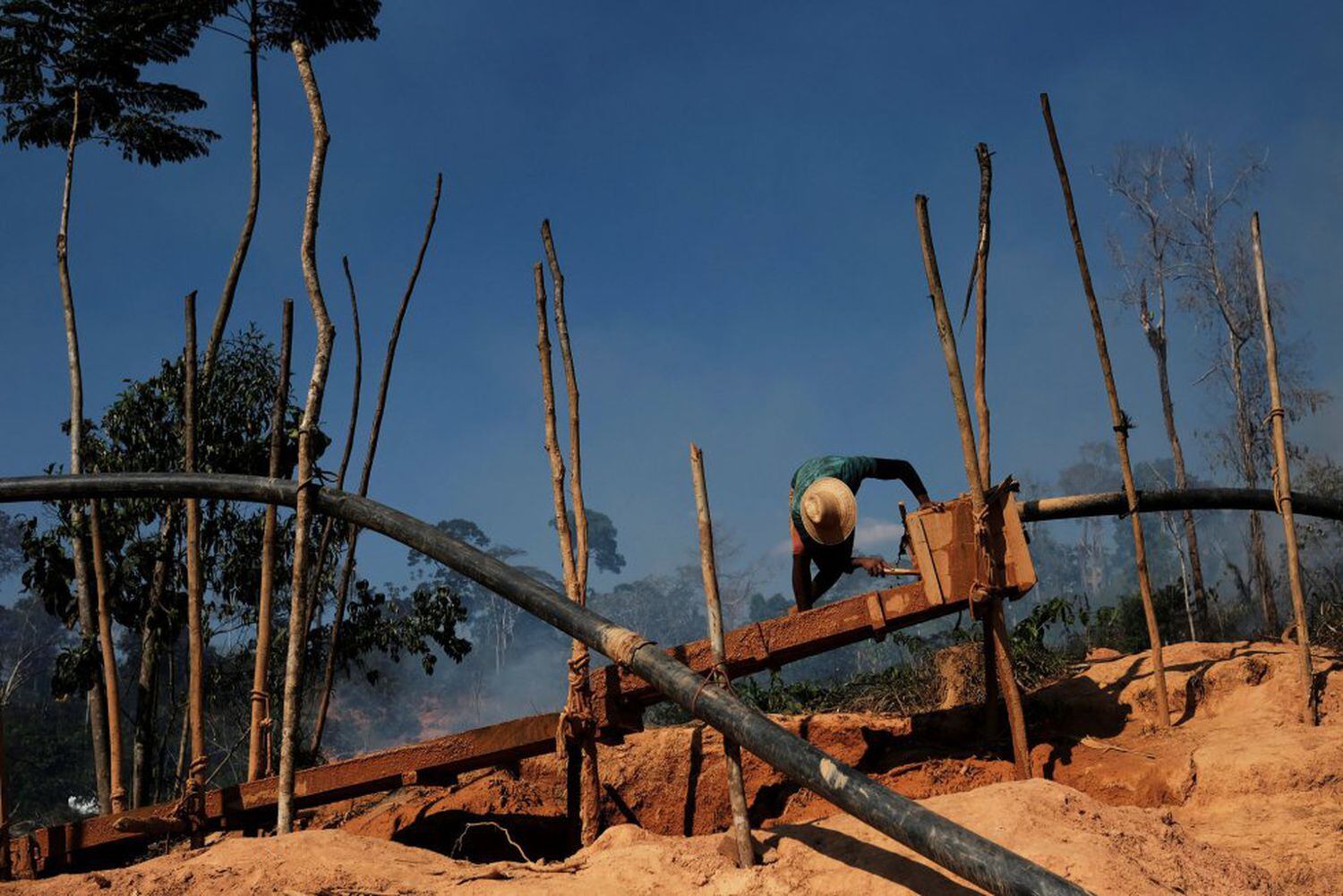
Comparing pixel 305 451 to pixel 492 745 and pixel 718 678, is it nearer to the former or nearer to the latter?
pixel 492 745

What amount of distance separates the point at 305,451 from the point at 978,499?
366 cm

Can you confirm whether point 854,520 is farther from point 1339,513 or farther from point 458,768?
point 1339,513

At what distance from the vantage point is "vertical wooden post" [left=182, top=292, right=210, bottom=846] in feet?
20.2

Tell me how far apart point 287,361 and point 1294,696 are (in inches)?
273

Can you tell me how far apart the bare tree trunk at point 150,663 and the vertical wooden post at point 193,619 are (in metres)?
3.00

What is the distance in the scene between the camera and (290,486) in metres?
6.27

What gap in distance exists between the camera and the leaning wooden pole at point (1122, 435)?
6.30 metres

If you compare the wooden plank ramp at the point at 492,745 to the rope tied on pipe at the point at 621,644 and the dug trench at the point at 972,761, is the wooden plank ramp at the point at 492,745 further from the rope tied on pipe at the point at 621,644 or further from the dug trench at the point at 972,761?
the rope tied on pipe at the point at 621,644

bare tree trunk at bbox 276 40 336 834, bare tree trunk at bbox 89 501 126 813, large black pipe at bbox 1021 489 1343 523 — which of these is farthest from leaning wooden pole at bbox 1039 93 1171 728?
bare tree trunk at bbox 89 501 126 813

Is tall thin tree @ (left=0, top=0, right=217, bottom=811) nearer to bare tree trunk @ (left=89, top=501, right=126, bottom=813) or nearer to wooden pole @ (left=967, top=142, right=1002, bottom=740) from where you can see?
bare tree trunk @ (left=89, top=501, right=126, bottom=813)

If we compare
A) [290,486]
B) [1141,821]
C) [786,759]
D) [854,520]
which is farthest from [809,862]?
[290,486]

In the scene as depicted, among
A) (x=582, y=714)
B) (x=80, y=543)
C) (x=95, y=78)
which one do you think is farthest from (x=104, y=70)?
(x=582, y=714)

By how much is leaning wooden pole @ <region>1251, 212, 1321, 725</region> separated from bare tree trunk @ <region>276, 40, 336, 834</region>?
5.37m

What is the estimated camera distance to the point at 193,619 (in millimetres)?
6922
